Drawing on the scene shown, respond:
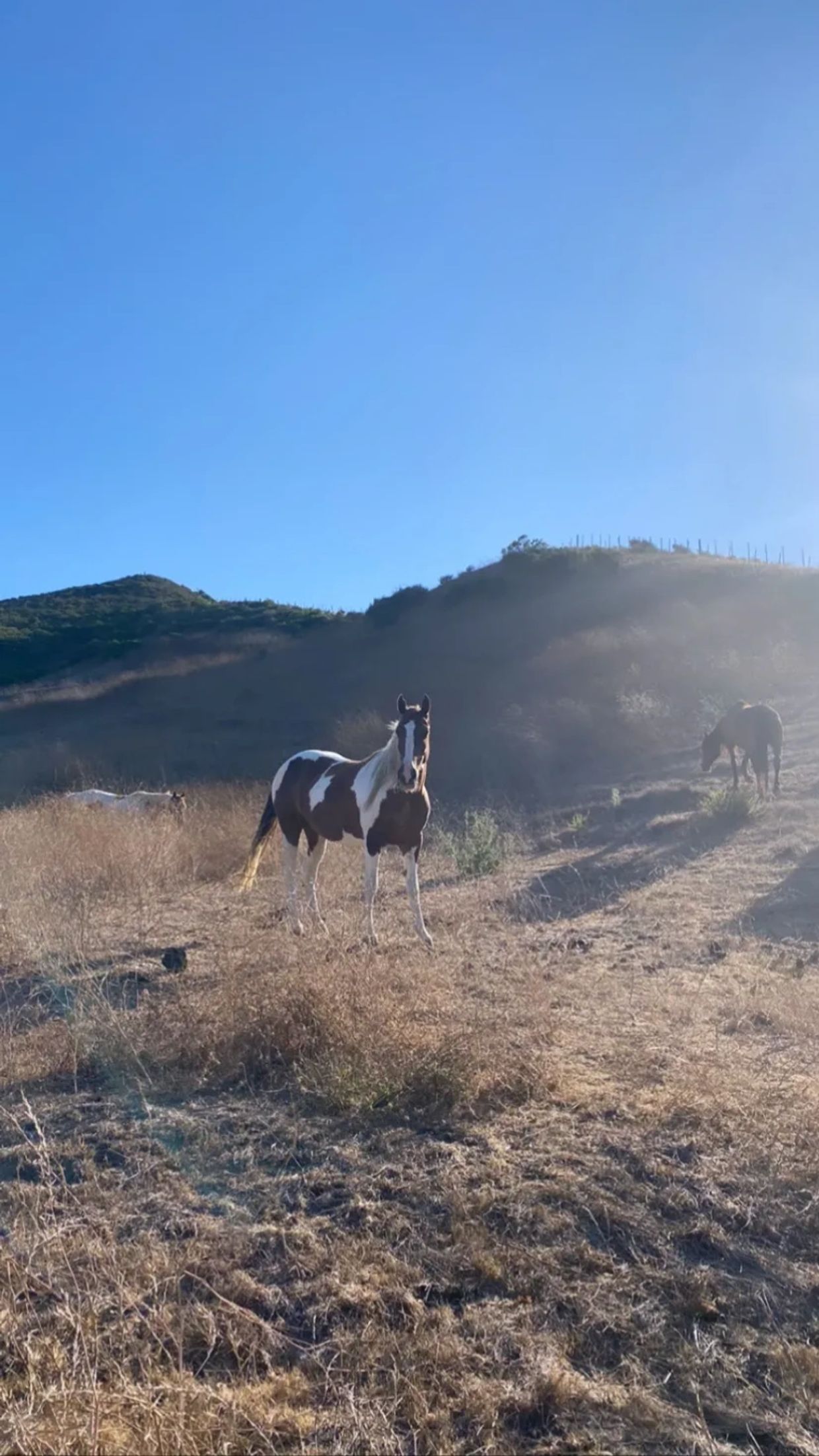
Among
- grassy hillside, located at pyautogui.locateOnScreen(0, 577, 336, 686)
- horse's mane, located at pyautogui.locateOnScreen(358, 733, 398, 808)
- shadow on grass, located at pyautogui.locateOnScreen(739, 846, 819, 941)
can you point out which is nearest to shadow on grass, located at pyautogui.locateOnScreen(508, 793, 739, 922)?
shadow on grass, located at pyautogui.locateOnScreen(739, 846, 819, 941)

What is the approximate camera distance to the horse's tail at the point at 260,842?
1053 centimetres

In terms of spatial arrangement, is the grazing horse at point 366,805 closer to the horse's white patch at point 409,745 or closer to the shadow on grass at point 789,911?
the horse's white patch at point 409,745

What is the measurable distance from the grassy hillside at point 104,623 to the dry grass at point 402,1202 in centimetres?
4510

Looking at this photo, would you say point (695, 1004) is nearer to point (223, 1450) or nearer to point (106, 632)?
point (223, 1450)

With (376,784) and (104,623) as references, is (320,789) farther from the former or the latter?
(104,623)

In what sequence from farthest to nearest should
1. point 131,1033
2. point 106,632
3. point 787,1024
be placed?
point 106,632, point 787,1024, point 131,1033

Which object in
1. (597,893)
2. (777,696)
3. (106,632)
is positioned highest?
(106,632)

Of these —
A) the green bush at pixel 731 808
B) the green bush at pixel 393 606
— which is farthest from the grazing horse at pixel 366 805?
the green bush at pixel 393 606

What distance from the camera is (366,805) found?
876 centimetres

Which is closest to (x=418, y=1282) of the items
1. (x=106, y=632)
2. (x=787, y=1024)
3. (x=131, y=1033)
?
(x=131, y=1033)

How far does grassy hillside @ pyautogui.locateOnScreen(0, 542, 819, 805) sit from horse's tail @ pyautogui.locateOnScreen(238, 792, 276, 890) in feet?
35.9

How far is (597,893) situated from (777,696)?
19933 mm

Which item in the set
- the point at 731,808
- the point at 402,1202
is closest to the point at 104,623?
the point at 731,808

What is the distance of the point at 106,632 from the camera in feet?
183
